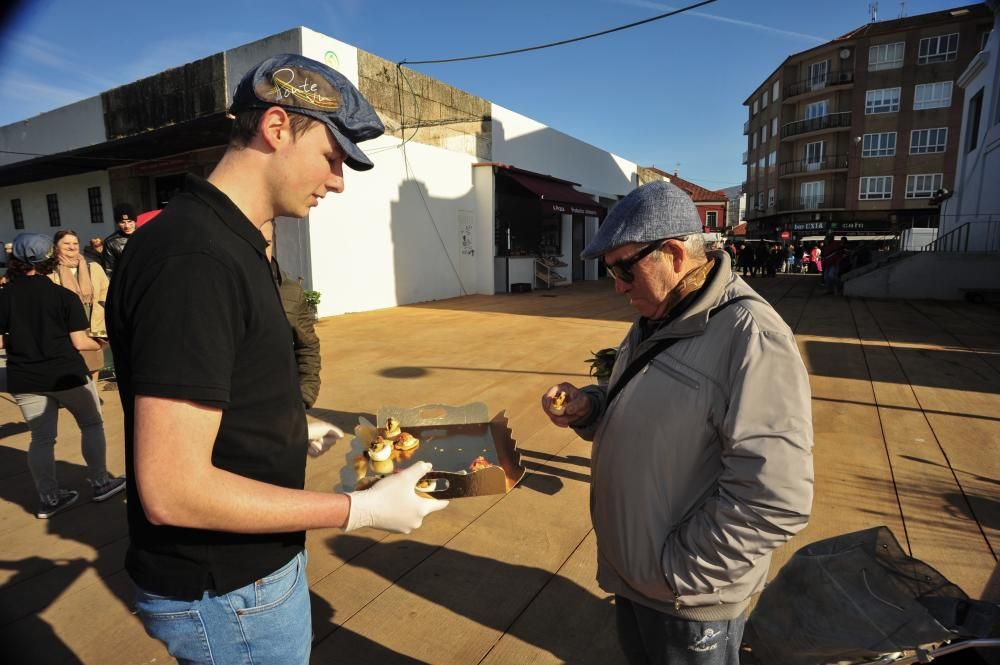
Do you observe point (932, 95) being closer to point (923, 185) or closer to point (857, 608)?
point (923, 185)

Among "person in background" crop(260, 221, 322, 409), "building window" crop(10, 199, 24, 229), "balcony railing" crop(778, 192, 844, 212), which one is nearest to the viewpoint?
"person in background" crop(260, 221, 322, 409)

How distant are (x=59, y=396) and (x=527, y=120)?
60.5 ft

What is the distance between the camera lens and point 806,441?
127 centimetres

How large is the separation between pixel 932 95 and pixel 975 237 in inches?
1224

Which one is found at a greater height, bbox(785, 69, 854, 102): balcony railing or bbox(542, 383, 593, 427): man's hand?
bbox(785, 69, 854, 102): balcony railing

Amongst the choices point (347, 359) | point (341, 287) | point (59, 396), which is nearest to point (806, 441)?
point (59, 396)

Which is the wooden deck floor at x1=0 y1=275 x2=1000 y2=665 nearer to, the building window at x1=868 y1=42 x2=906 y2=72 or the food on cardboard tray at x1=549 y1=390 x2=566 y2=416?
the food on cardboard tray at x1=549 y1=390 x2=566 y2=416

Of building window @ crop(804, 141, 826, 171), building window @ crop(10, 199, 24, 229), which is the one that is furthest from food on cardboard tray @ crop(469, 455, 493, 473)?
building window @ crop(804, 141, 826, 171)

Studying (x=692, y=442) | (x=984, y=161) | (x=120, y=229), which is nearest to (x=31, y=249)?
(x=120, y=229)

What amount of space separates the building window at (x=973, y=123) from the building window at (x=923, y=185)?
24795 mm

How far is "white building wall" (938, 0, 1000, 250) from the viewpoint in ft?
55.4

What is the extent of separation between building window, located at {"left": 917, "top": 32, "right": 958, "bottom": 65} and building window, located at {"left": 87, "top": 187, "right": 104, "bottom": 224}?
52.7 metres

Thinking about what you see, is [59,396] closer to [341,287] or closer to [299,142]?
[299,142]

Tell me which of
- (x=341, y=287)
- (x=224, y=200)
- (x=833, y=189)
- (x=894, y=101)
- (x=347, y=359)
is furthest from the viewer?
(x=833, y=189)
